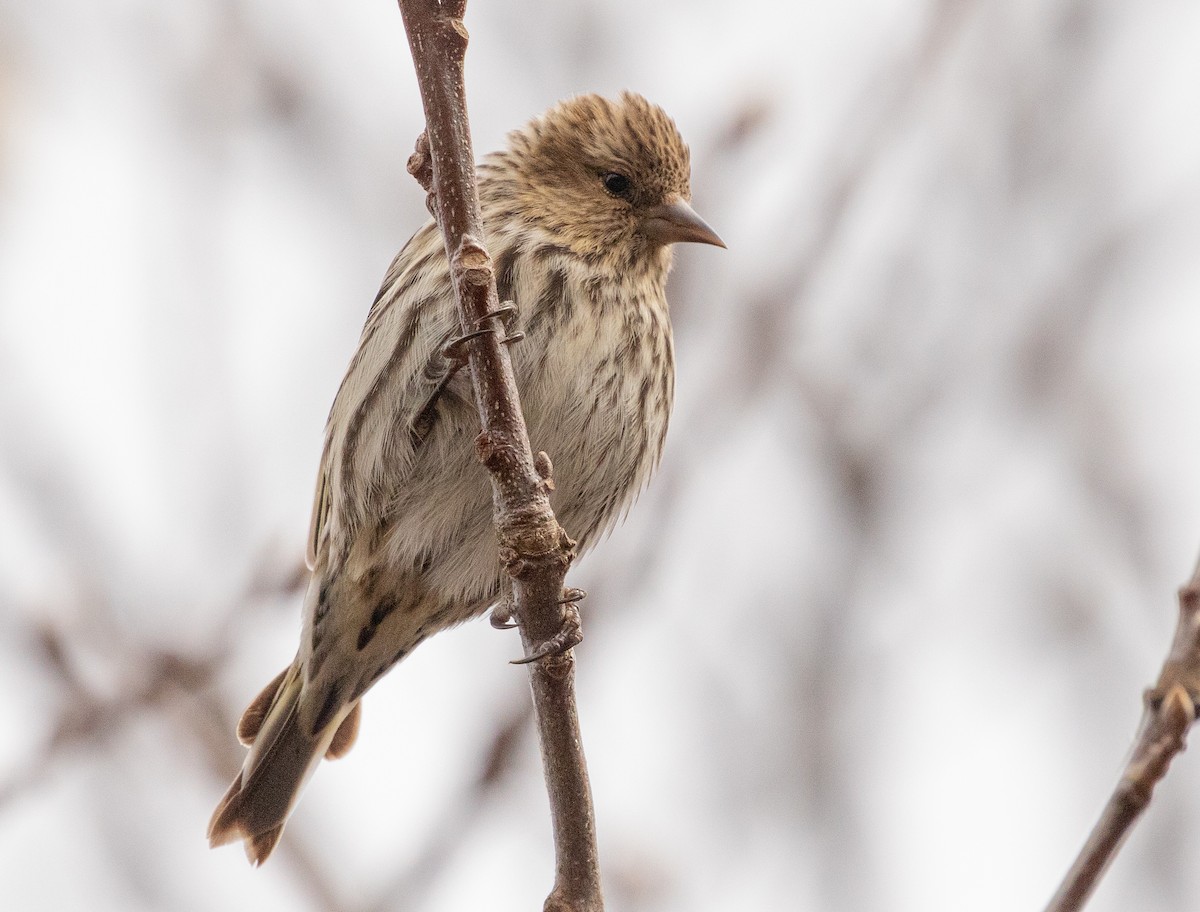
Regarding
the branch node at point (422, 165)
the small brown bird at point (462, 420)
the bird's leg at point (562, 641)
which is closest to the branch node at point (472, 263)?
the branch node at point (422, 165)

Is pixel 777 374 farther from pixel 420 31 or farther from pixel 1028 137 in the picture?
pixel 420 31

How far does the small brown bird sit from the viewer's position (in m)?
3.89

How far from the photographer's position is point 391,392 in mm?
3910

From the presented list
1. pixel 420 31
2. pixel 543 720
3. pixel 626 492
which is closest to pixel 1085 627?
pixel 626 492

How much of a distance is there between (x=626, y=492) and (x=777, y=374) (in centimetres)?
87

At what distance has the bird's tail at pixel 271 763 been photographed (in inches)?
170

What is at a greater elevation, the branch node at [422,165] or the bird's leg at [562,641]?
the branch node at [422,165]

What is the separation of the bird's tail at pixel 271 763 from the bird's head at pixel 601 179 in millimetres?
1545

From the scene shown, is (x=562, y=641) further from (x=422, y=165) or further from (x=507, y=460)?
(x=422, y=165)

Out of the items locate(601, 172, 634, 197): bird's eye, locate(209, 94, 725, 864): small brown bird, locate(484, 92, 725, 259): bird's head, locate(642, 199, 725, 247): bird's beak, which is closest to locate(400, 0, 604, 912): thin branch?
locate(209, 94, 725, 864): small brown bird

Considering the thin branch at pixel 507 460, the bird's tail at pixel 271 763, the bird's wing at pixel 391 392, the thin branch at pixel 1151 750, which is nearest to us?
the thin branch at pixel 1151 750

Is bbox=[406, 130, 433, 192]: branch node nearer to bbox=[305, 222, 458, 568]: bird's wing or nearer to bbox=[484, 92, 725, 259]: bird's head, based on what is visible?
bbox=[305, 222, 458, 568]: bird's wing

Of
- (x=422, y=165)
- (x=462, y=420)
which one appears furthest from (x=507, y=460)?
(x=462, y=420)

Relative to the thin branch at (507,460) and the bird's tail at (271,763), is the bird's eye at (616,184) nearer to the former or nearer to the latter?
the bird's tail at (271,763)
